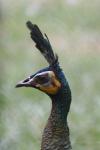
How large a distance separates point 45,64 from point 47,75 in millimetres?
3622

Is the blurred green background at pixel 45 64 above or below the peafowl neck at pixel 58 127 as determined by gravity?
above

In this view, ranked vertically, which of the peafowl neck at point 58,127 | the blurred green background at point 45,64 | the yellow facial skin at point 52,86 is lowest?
the peafowl neck at point 58,127

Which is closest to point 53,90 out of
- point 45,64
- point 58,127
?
point 58,127

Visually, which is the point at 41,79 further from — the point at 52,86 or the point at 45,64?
the point at 45,64

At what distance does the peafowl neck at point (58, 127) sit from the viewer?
5406 mm

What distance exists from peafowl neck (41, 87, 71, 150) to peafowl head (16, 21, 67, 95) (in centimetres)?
5

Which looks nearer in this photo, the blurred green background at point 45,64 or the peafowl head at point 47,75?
the peafowl head at point 47,75

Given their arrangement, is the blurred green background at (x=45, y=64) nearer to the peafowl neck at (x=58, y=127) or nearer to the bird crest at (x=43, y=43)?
the peafowl neck at (x=58, y=127)

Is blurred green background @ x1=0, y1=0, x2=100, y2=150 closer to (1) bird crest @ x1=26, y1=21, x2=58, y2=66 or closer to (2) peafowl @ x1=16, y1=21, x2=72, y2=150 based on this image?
(2) peafowl @ x1=16, y1=21, x2=72, y2=150

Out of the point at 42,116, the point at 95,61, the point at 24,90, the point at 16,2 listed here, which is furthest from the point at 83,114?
the point at 16,2

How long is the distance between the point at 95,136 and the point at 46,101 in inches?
45.9

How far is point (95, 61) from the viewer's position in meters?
9.25

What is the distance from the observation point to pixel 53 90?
17.6 ft

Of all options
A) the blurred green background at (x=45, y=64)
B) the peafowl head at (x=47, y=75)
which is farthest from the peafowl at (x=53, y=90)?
the blurred green background at (x=45, y=64)
